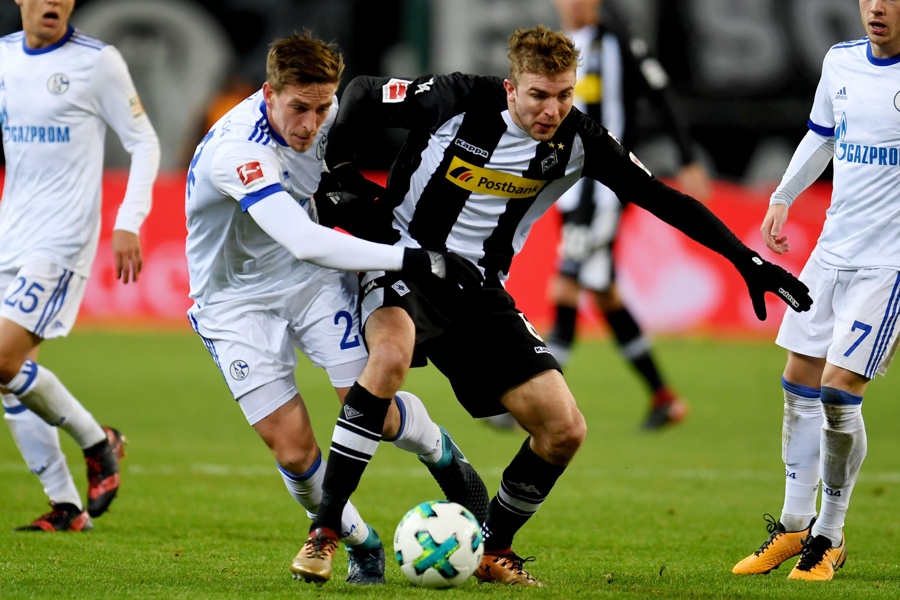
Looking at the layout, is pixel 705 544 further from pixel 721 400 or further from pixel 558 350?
pixel 721 400

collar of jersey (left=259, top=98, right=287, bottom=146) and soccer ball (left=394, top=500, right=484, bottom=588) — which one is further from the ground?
collar of jersey (left=259, top=98, right=287, bottom=146)

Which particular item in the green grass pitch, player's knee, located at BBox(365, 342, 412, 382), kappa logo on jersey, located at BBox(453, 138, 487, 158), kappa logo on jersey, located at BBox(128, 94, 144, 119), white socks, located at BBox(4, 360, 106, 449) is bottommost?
the green grass pitch

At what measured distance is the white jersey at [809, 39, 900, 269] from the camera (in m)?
5.30

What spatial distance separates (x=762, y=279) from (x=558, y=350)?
14.9 feet

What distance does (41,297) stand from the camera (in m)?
6.20

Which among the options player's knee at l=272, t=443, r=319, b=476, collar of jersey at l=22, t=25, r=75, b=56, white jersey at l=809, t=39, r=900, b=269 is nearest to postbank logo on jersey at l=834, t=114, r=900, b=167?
white jersey at l=809, t=39, r=900, b=269

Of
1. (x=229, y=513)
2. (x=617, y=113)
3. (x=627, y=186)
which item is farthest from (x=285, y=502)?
(x=617, y=113)

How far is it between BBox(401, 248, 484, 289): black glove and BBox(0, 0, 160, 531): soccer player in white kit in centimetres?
200

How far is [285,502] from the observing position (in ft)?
23.4

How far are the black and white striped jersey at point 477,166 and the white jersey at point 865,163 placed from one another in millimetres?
531

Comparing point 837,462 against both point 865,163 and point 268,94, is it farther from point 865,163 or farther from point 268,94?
point 268,94

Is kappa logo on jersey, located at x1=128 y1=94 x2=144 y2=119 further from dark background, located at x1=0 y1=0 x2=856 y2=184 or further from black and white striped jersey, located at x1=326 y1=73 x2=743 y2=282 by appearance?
dark background, located at x1=0 y1=0 x2=856 y2=184

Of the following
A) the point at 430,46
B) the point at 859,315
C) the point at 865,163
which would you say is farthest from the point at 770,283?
the point at 430,46

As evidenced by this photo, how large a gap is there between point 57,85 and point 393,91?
1976mm
